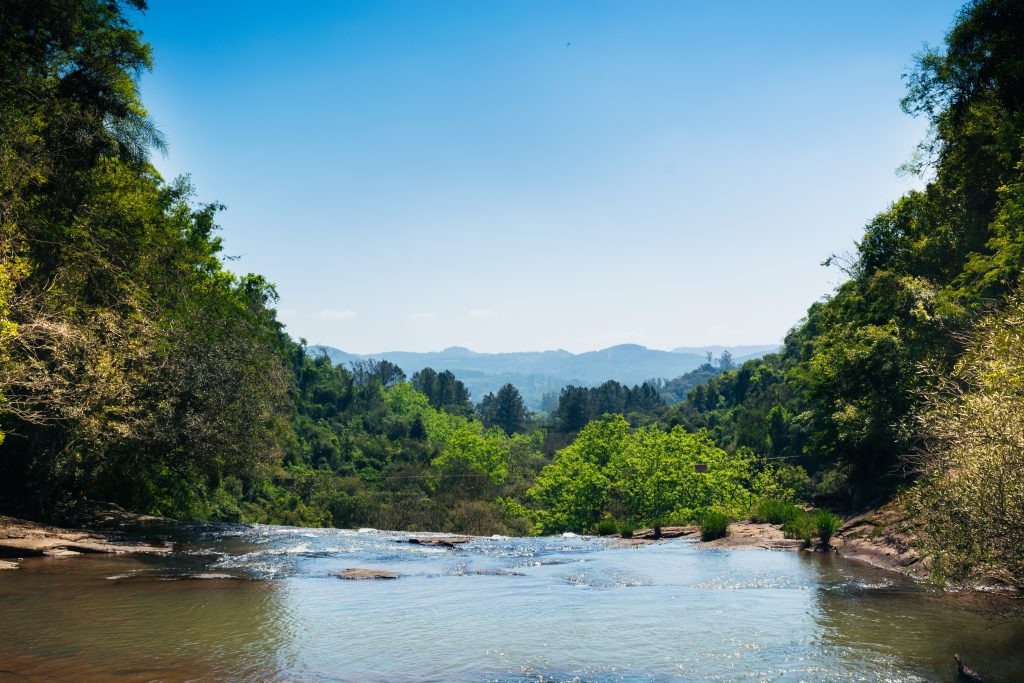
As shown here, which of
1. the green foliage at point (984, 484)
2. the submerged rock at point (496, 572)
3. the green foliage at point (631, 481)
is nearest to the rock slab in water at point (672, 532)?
the submerged rock at point (496, 572)

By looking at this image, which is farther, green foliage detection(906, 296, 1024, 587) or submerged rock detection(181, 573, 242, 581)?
submerged rock detection(181, 573, 242, 581)

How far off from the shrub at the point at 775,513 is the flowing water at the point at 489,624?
10.4m

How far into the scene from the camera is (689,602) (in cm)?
1977

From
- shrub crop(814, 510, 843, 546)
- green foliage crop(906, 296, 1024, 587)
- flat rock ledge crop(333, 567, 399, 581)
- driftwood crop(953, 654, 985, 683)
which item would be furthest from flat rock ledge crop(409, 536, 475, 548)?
driftwood crop(953, 654, 985, 683)

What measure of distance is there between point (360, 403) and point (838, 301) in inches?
4982

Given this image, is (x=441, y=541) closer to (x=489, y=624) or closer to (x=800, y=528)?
(x=800, y=528)

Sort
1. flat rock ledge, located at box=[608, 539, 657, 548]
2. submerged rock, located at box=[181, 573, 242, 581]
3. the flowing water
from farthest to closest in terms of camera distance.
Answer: flat rock ledge, located at box=[608, 539, 657, 548], submerged rock, located at box=[181, 573, 242, 581], the flowing water

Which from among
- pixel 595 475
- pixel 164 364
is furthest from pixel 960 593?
pixel 595 475

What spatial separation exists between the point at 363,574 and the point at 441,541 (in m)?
11.9

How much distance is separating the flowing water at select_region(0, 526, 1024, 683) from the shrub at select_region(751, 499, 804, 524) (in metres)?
10.4

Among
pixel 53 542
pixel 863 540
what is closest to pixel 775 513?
pixel 863 540

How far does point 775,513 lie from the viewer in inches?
1502

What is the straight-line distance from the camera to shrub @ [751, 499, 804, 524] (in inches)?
1454

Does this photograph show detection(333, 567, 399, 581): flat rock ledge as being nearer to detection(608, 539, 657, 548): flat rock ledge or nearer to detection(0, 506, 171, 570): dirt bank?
detection(0, 506, 171, 570): dirt bank
